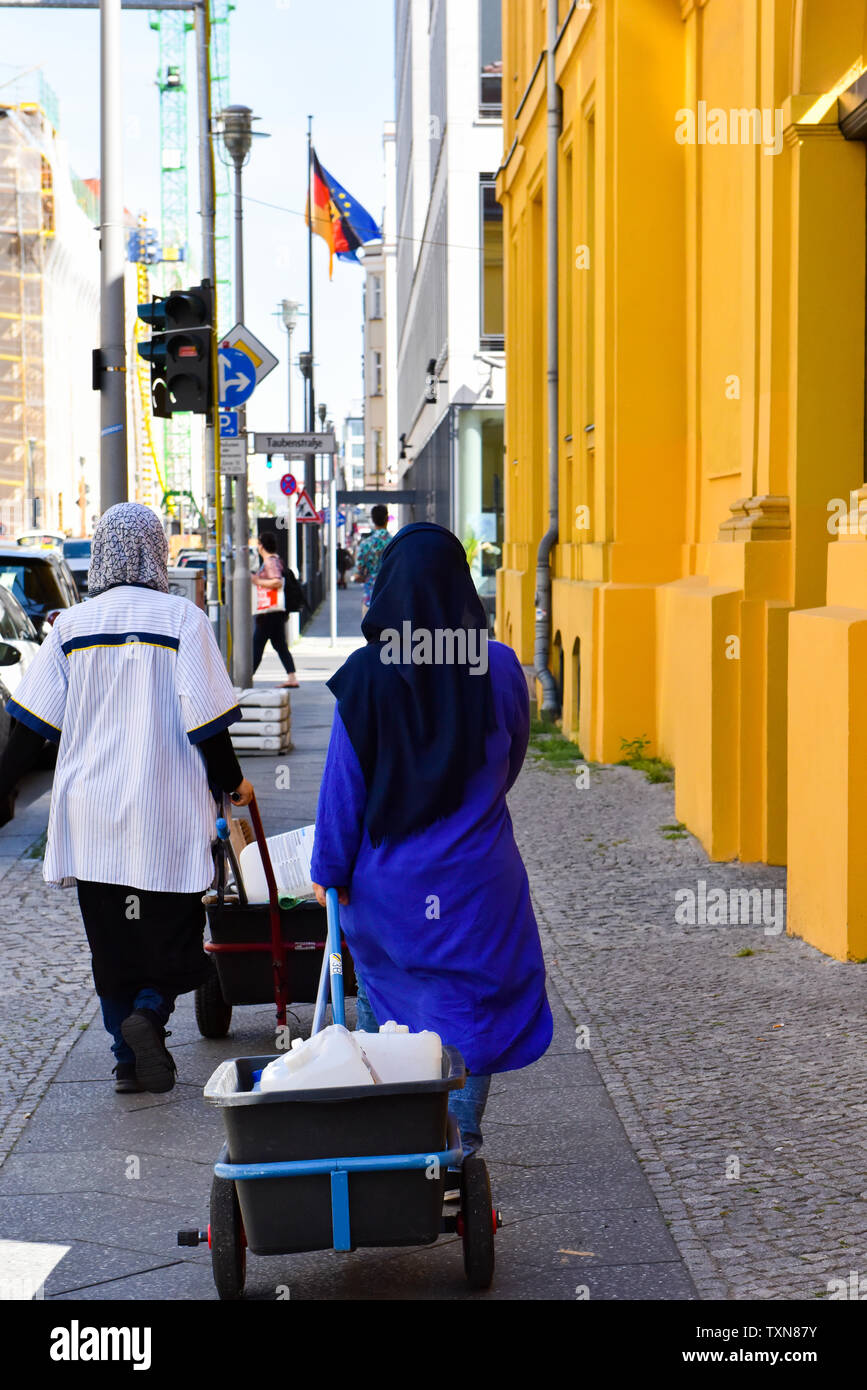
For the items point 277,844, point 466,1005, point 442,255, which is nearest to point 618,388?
point 277,844

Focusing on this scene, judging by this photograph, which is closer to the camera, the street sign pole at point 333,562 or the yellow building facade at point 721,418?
the yellow building facade at point 721,418

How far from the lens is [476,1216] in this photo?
3920mm

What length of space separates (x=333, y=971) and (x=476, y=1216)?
2.02 feet

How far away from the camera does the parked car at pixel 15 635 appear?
14.6 meters

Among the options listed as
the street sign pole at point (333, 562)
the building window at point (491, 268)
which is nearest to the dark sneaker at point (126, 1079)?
the street sign pole at point (333, 562)

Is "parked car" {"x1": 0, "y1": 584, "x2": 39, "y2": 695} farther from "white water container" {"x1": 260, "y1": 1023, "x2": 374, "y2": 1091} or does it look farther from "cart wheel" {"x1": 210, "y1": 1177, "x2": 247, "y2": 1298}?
"white water container" {"x1": 260, "y1": 1023, "x2": 374, "y2": 1091}

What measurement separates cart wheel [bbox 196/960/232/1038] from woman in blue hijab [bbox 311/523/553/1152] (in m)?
2.13

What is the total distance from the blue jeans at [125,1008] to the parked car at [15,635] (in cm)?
896

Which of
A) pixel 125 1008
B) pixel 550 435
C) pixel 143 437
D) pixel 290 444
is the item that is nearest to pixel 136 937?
pixel 125 1008

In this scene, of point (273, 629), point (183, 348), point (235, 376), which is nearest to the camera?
point (183, 348)

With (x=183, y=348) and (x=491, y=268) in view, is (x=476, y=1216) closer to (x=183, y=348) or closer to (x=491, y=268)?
(x=183, y=348)

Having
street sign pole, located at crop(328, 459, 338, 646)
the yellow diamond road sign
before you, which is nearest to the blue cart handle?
the yellow diamond road sign

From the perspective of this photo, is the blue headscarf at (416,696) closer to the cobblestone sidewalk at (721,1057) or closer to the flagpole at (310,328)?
the cobblestone sidewalk at (721,1057)
